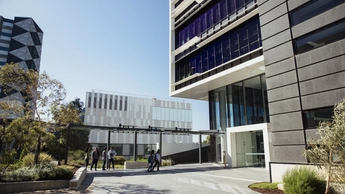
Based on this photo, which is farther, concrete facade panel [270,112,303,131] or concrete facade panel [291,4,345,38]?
concrete facade panel [270,112,303,131]

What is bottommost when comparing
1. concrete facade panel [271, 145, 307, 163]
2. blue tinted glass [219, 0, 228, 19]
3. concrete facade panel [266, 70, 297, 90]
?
concrete facade panel [271, 145, 307, 163]

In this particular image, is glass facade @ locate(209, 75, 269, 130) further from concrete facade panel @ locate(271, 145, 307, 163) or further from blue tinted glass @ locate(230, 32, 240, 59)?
concrete facade panel @ locate(271, 145, 307, 163)

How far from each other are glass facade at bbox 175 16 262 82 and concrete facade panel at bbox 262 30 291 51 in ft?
17.5

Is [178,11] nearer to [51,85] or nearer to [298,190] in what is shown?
[51,85]

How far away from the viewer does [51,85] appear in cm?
1441

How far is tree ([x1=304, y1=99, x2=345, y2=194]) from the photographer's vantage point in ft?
23.2

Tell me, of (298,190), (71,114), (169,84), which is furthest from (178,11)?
(298,190)

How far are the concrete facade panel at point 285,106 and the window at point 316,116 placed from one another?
1.56 ft

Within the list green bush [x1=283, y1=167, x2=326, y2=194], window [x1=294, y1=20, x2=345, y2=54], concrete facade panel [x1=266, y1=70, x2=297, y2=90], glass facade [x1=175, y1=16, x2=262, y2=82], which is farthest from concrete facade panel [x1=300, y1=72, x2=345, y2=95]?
glass facade [x1=175, y1=16, x2=262, y2=82]

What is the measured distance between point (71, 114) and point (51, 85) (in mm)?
2457

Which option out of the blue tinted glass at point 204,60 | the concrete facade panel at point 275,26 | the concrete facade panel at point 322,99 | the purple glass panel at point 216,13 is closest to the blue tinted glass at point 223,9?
the purple glass panel at point 216,13

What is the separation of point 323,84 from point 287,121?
2.25m

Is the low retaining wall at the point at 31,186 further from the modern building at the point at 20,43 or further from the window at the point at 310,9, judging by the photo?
the modern building at the point at 20,43

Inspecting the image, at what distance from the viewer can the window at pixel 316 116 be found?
9517mm
